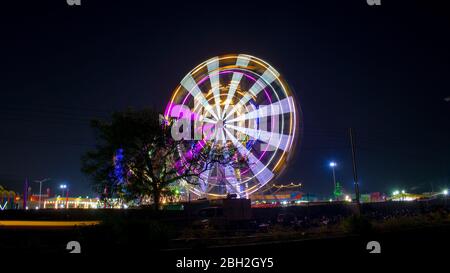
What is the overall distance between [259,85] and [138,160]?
1609 centimetres

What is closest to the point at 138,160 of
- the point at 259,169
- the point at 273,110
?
the point at 259,169

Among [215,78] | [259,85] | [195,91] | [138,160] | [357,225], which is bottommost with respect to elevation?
[357,225]

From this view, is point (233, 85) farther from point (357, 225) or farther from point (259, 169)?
point (357, 225)

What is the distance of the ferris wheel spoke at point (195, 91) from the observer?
34.9m

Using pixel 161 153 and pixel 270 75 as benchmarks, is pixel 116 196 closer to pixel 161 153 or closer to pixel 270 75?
pixel 161 153

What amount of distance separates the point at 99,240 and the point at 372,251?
29.8 feet

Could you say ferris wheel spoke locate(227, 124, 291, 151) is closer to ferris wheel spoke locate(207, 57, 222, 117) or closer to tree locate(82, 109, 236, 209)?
ferris wheel spoke locate(207, 57, 222, 117)

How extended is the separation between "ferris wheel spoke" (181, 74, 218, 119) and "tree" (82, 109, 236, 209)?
1052cm

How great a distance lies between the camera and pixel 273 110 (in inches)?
1373

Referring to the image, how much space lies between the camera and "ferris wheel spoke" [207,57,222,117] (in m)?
34.8

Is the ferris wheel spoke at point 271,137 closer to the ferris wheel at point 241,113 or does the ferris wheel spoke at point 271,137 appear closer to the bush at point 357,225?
the ferris wheel at point 241,113
